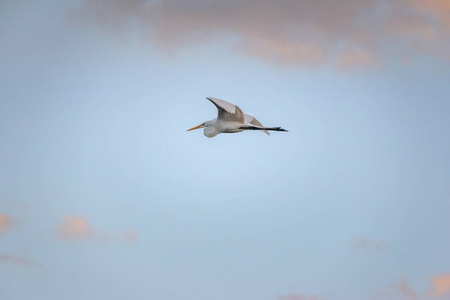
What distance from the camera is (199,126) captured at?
2304 inches

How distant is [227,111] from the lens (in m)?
50.5

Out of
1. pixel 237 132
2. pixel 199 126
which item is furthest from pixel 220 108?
pixel 199 126

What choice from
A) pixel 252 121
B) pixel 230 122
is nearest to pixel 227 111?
pixel 230 122

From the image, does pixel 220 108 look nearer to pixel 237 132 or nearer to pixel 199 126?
pixel 237 132

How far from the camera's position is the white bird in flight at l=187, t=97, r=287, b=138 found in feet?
167

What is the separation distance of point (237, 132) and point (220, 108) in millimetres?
2617

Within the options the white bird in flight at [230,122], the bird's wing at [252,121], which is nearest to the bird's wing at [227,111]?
the white bird in flight at [230,122]

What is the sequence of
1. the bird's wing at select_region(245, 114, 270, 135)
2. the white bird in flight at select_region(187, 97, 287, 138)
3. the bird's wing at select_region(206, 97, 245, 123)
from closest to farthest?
the bird's wing at select_region(206, 97, 245, 123), the white bird in flight at select_region(187, 97, 287, 138), the bird's wing at select_region(245, 114, 270, 135)

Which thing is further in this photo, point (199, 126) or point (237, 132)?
point (199, 126)

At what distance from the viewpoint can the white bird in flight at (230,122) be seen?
167ft

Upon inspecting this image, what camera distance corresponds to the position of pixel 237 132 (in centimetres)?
5431

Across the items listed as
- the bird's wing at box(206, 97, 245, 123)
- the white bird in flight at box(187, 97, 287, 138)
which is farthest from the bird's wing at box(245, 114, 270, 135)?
the bird's wing at box(206, 97, 245, 123)

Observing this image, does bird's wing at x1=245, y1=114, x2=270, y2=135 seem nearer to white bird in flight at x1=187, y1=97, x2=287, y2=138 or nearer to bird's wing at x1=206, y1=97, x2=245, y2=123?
white bird in flight at x1=187, y1=97, x2=287, y2=138

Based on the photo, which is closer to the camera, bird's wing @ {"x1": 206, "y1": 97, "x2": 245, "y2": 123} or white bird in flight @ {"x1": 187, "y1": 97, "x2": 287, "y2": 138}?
bird's wing @ {"x1": 206, "y1": 97, "x2": 245, "y2": 123}
